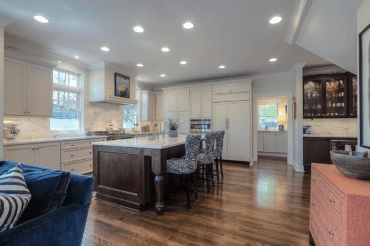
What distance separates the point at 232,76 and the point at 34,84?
5110 mm

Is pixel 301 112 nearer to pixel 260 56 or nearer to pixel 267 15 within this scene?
pixel 260 56

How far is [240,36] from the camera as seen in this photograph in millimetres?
3203

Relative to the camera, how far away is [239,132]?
548cm

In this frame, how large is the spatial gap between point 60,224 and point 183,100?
5556mm

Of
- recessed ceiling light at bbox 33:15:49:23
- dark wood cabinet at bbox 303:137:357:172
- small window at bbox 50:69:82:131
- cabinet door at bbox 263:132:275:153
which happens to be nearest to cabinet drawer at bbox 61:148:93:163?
small window at bbox 50:69:82:131

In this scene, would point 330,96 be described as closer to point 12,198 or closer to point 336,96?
point 336,96

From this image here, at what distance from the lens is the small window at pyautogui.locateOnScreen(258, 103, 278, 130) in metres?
7.54

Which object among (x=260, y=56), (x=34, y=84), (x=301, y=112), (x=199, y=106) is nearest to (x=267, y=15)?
(x=260, y=56)

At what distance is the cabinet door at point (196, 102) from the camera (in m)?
6.11

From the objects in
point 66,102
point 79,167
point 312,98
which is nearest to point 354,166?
point 312,98

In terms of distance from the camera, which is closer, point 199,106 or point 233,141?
point 233,141

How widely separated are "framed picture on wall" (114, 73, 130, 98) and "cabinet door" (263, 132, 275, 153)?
5.22 metres

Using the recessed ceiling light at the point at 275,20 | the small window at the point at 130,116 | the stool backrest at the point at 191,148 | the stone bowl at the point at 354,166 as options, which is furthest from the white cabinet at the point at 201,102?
the stone bowl at the point at 354,166

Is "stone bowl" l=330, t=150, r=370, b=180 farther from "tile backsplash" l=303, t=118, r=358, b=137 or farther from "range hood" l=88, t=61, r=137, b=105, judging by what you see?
"range hood" l=88, t=61, r=137, b=105
